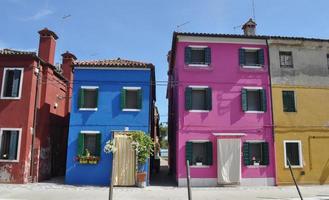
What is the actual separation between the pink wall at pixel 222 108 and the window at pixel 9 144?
354 inches

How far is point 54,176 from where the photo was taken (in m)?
22.7

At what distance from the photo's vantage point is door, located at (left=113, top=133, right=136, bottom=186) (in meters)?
18.7

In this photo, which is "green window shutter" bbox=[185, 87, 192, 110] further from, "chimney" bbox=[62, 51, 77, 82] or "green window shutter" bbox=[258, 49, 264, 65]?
"chimney" bbox=[62, 51, 77, 82]

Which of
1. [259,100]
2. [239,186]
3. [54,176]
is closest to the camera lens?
[239,186]

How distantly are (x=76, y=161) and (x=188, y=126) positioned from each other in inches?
260

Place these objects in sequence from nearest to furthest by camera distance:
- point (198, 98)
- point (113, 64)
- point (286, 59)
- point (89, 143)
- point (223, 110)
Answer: point (89, 143) → point (223, 110) → point (113, 64) → point (198, 98) → point (286, 59)

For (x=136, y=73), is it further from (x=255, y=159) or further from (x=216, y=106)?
(x=255, y=159)

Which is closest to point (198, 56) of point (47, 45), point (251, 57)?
point (251, 57)

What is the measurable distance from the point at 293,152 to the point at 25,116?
15.5 meters

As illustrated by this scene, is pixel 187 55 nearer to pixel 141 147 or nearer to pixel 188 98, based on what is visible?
pixel 188 98

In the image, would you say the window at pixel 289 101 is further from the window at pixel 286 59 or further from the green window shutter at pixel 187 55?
the green window shutter at pixel 187 55

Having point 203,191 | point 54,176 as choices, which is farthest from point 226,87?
point 54,176

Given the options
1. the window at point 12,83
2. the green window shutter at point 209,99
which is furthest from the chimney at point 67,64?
the green window shutter at point 209,99

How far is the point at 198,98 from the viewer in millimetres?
20203
